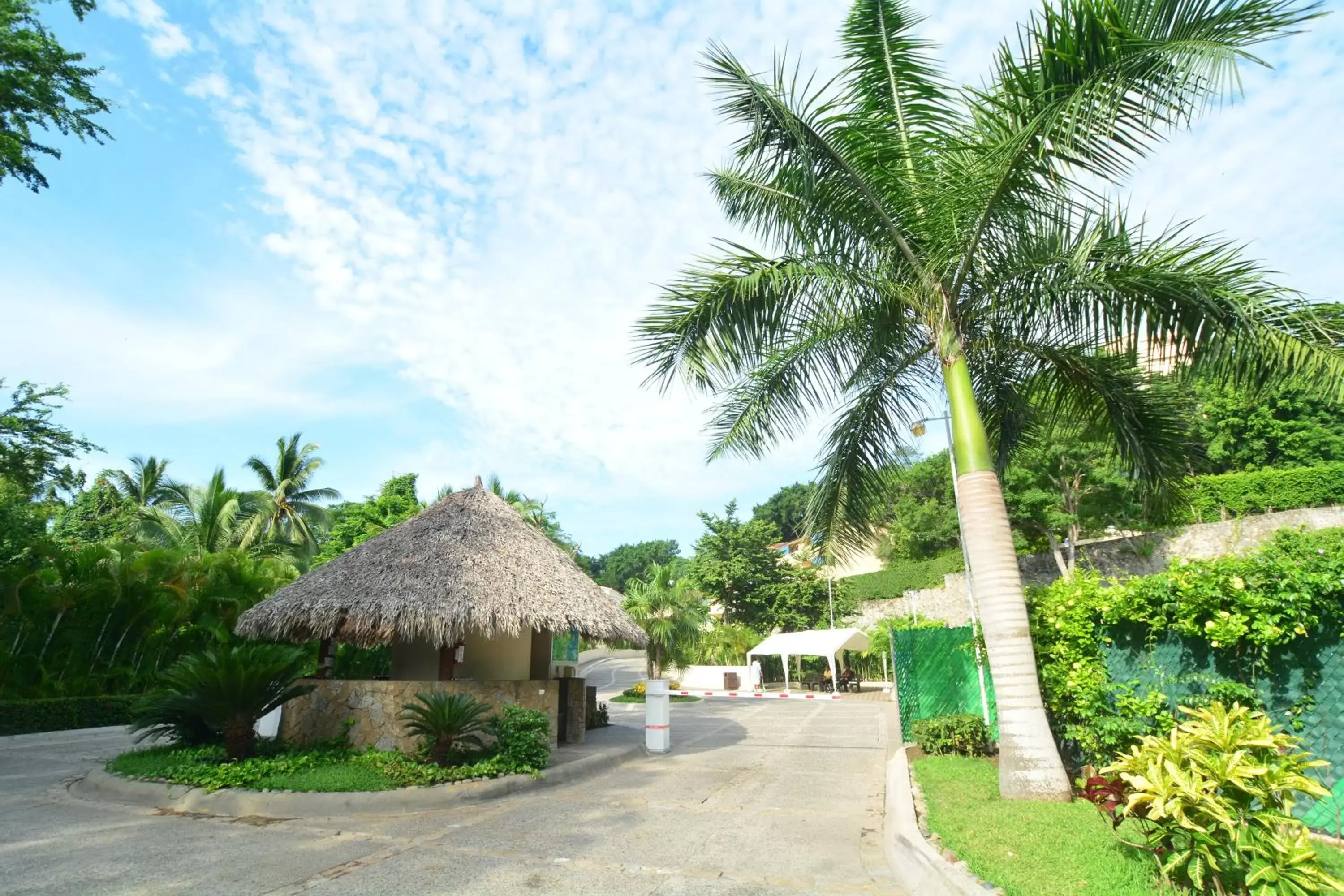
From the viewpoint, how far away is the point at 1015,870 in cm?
438

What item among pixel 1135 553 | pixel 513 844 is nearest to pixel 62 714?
pixel 513 844

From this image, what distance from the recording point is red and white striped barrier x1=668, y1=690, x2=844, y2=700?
92.9 ft

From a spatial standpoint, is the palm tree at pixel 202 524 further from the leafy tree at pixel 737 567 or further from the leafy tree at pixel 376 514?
the leafy tree at pixel 737 567

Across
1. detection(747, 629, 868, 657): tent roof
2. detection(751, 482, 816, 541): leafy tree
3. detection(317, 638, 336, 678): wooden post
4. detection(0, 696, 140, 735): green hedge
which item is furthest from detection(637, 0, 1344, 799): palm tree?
detection(751, 482, 816, 541): leafy tree

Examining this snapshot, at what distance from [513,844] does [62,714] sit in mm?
14790

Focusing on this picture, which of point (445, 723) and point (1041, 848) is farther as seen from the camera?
point (445, 723)

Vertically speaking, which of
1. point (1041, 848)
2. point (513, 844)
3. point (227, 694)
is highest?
point (227, 694)

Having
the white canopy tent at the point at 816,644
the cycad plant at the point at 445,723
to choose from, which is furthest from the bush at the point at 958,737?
the white canopy tent at the point at 816,644

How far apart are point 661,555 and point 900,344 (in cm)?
8143

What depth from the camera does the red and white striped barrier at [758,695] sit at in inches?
1115

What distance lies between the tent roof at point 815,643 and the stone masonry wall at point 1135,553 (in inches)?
186

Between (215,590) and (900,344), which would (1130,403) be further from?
(215,590)

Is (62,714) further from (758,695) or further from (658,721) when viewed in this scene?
(758,695)

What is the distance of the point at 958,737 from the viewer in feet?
31.4
